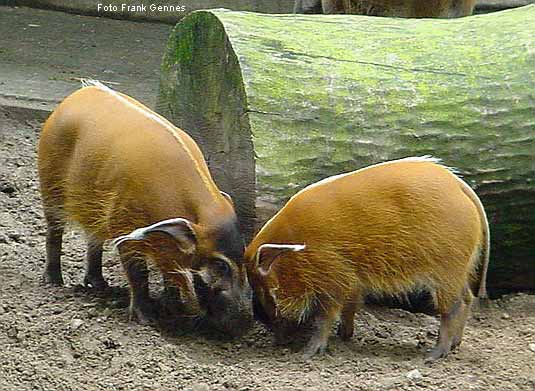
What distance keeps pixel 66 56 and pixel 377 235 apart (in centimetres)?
433

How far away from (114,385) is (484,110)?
5.61ft

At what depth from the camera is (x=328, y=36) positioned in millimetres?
3953

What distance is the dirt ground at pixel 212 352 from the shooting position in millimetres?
3102

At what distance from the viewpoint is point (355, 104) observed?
12.2 feet

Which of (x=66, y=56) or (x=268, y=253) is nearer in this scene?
(x=268, y=253)

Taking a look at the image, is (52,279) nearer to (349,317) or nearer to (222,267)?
(222,267)

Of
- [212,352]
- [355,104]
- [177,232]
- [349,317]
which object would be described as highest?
[355,104]

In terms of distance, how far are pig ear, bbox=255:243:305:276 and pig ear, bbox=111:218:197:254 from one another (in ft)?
0.72

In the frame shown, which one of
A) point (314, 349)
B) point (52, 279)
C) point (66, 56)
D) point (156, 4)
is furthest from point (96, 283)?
point (156, 4)

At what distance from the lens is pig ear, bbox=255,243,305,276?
3.35 meters

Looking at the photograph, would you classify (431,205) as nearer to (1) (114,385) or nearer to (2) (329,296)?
(2) (329,296)

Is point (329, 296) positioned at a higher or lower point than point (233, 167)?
lower

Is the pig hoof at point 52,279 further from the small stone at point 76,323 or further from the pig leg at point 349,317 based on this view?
the pig leg at point 349,317

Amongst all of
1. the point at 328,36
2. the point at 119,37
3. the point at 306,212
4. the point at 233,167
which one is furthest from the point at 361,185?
the point at 119,37
